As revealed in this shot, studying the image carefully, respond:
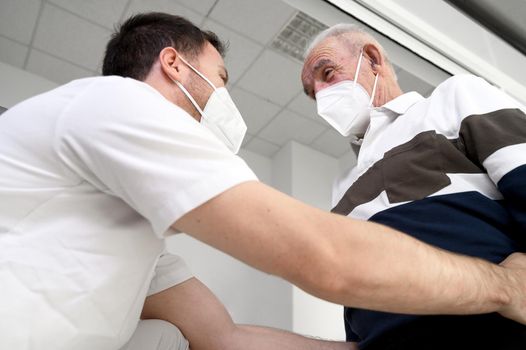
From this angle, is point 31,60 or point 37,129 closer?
point 37,129

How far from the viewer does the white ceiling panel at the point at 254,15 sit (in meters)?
2.48

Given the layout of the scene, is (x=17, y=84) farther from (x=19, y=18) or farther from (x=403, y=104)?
(x=403, y=104)

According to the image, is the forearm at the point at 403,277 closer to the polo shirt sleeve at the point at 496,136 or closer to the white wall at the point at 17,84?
the polo shirt sleeve at the point at 496,136

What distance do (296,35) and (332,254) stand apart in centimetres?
246

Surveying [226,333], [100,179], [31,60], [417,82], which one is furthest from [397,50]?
[31,60]

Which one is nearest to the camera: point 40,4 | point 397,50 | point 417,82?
point 397,50

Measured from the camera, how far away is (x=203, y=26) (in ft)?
8.50

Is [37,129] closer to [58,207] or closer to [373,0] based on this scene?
[58,207]

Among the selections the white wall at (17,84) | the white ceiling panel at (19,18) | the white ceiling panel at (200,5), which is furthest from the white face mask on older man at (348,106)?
the white wall at (17,84)

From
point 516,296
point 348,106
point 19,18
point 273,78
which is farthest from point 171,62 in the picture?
point 19,18

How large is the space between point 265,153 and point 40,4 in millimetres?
2255

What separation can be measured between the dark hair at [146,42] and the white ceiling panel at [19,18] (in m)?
1.77

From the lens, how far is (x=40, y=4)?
2.46m

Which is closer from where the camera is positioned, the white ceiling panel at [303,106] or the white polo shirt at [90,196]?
the white polo shirt at [90,196]
